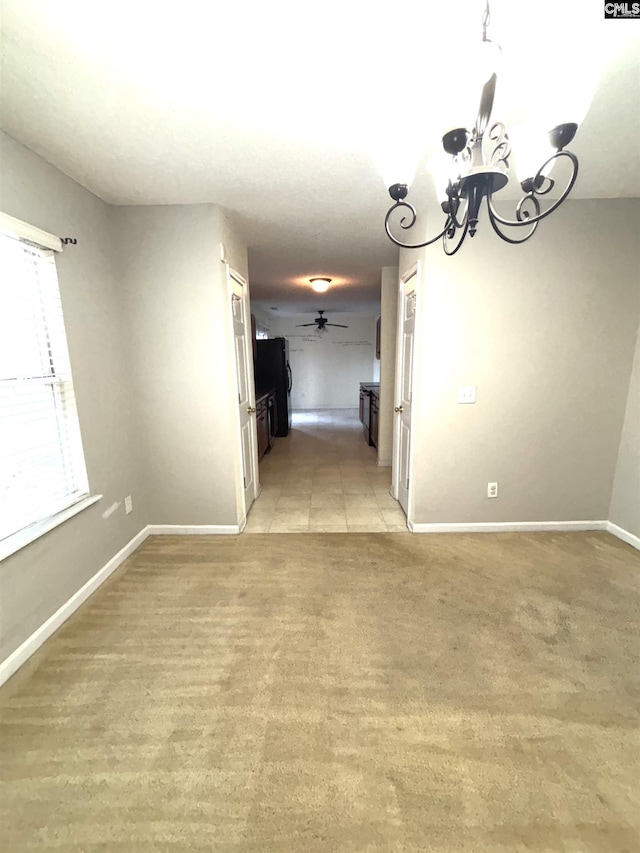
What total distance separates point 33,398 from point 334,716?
2165 millimetres

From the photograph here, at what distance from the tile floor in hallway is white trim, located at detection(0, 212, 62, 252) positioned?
239cm

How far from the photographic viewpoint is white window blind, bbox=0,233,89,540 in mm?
1784

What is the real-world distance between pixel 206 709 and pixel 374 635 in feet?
2.91

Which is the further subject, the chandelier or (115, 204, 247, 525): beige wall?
(115, 204, 247, 525): beige wall

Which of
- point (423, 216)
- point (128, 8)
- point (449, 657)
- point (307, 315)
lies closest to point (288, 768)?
point (449, 657)

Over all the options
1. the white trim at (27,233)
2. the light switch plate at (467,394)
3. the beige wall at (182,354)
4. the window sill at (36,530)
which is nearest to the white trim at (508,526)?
the light switch plate at (467,394)

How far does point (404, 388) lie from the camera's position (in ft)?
11.0

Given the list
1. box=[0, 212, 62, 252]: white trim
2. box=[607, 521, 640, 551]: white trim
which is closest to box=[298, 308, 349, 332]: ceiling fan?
box=[0, 212, 62, 252]: white trim

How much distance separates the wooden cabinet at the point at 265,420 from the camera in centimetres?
506

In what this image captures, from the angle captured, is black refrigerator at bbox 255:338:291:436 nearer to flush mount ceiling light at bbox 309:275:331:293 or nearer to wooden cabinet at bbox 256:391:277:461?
wooden cabinet at bbox 256:391:277:461

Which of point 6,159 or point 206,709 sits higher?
point 6,159

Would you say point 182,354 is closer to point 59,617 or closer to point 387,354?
point 59,617

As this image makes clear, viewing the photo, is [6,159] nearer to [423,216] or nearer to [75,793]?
[423,216]

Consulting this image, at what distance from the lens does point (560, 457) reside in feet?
9.52
